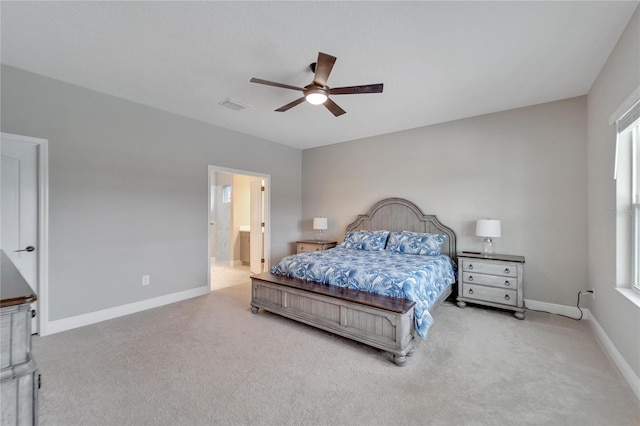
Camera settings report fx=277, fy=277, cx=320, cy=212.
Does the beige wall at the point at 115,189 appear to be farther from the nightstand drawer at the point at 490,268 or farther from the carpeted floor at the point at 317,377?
the nightstand drawer at the point at 490,268

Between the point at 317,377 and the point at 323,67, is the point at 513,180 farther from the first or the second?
the point at 317,377

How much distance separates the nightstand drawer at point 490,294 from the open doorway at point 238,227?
3.58 meters

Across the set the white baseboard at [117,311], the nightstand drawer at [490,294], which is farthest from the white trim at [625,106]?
the white baseboard at [117,311]

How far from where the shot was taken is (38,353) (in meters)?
2.56

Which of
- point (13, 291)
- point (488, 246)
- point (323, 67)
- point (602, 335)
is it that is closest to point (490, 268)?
point (488, 246)

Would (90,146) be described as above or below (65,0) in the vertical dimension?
below

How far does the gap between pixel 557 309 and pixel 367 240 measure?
2627 millimetres

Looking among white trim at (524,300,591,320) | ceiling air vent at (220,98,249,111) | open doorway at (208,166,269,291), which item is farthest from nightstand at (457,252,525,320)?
ceiling air vent at (220,98,249,111)

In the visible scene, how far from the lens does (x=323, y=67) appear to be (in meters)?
2.32

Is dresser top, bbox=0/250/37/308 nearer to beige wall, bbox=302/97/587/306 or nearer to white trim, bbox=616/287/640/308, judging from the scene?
white trim, bbox=616/287/640/308

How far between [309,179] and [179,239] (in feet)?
9.89

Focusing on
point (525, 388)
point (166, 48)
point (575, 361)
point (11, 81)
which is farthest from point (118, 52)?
point (575, 361)

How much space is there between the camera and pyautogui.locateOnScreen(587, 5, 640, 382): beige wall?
2082 millimetres

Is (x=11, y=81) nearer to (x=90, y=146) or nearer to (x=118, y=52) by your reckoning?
(x=90, y=146)
